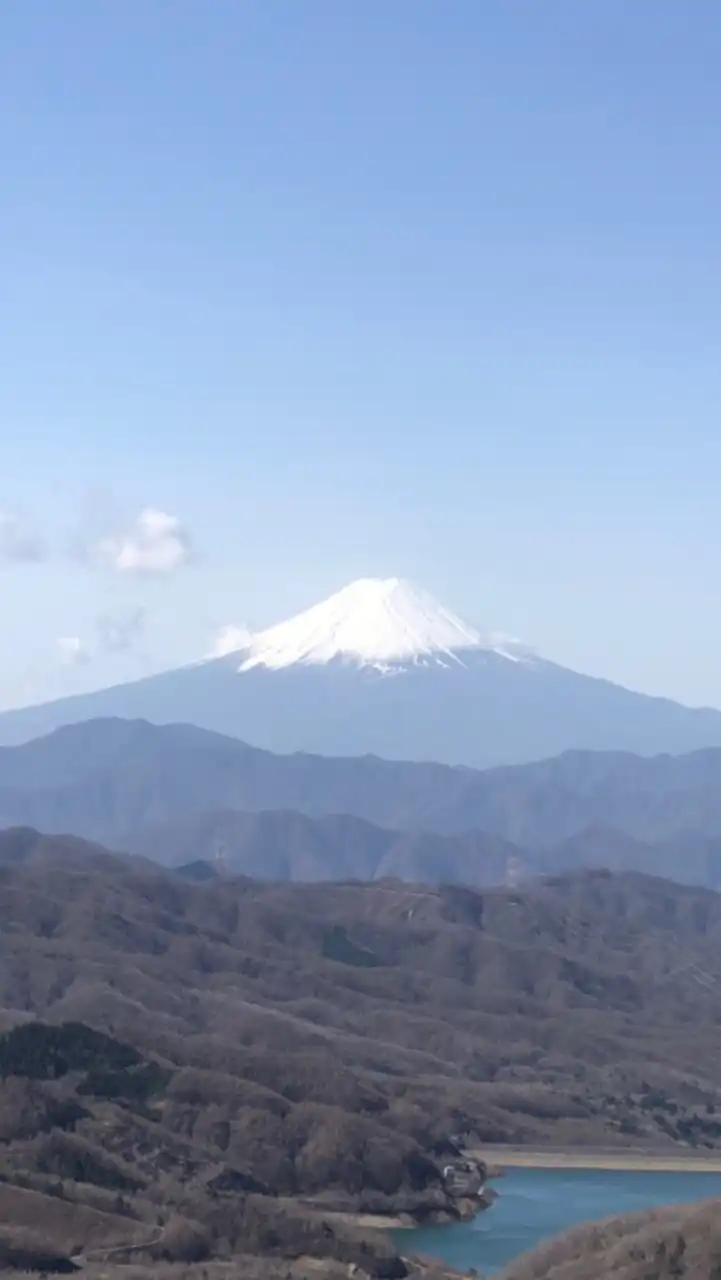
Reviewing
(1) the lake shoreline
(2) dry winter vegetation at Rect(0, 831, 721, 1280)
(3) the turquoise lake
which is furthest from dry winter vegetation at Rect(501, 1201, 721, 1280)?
(1) the lake shoreline

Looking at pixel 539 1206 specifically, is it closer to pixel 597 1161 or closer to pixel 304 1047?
pixel 597 1161

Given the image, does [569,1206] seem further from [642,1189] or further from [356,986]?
[356,986]

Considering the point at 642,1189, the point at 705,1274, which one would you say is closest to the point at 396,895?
the point at 642,1189

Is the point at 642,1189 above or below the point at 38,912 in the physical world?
below

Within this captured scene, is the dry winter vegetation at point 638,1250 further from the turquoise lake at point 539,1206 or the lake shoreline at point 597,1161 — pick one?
the lake shoreline at point 597,1161

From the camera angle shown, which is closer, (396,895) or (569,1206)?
(569,1206)

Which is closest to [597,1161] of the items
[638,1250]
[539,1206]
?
[539,1206]
